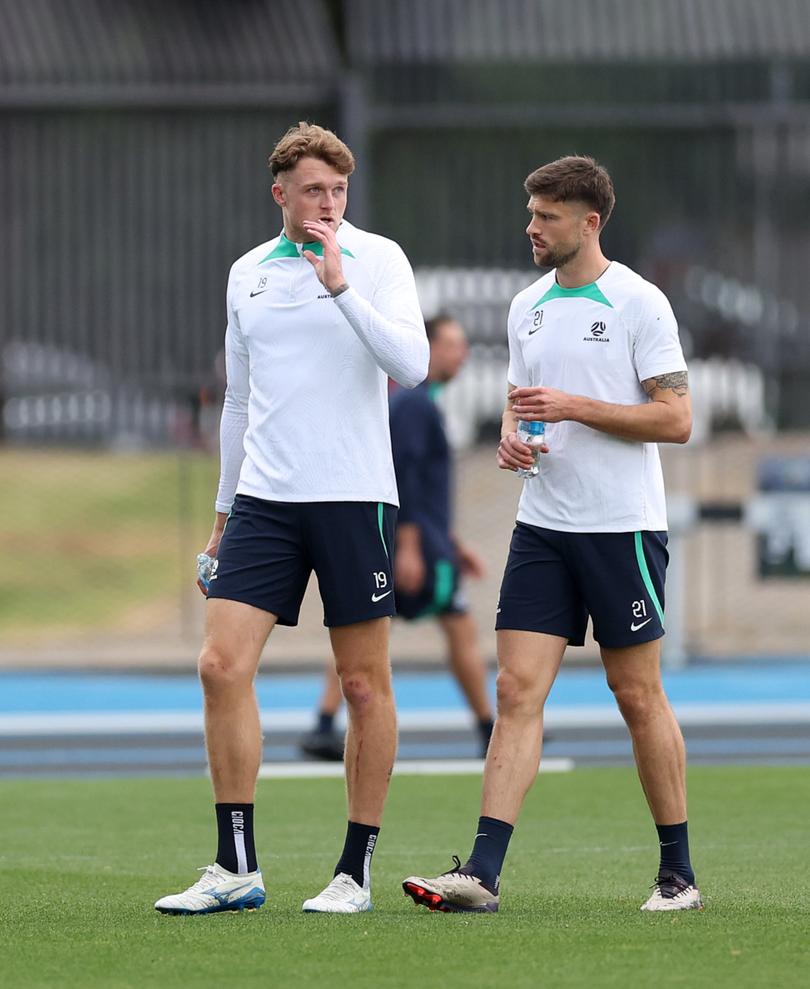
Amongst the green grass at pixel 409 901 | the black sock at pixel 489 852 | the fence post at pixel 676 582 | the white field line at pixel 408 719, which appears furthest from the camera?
the fence post at pixel 676 582

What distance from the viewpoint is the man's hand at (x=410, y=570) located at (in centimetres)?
929

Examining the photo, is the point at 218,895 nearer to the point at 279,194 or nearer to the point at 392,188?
the point at 279,194

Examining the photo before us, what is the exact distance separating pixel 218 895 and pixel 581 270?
1.98 meters

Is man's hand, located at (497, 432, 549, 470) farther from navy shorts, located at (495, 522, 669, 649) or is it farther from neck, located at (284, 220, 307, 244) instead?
neck, located at (284, 220, 307, 244)

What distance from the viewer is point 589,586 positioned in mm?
5520

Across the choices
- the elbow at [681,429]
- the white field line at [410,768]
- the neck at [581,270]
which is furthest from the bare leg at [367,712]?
the white field line at [410,768]

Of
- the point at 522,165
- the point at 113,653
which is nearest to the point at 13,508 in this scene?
the point at 113,653

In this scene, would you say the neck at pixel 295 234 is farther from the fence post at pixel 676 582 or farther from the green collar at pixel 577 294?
the fence post at pixel 676 582

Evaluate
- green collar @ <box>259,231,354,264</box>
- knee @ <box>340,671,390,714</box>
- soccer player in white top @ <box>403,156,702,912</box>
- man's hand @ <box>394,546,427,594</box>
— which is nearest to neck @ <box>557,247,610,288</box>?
soccer player in white top @ <box>403,156,702,912</box>

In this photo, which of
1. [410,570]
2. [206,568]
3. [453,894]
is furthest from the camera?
[410,570]

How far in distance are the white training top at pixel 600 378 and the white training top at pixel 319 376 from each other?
1.25ft

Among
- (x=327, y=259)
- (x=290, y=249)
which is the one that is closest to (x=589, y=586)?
(x=327, y=259)

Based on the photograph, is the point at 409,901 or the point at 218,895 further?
the point at 409,901

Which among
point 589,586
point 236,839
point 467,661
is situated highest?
point 589,586
